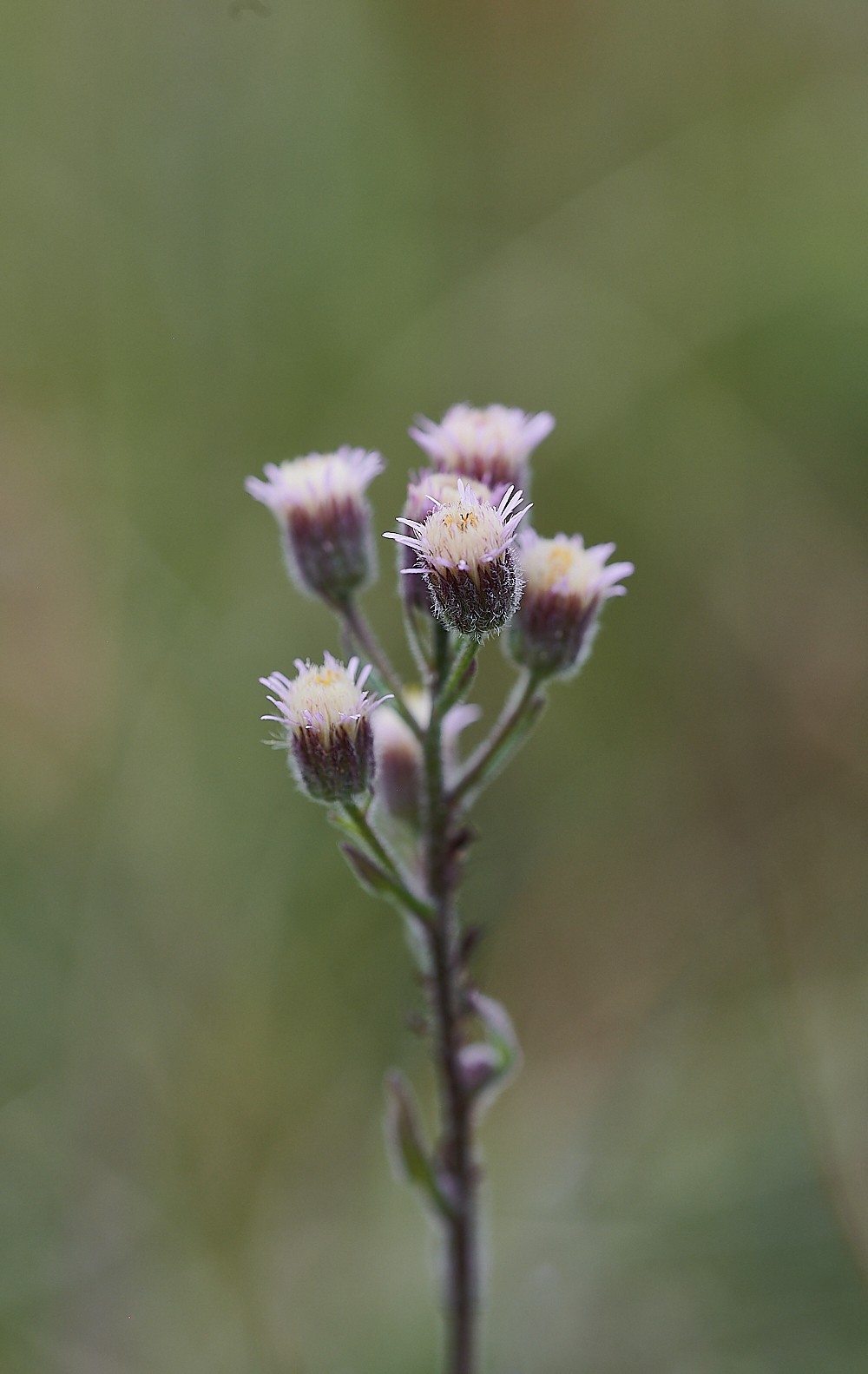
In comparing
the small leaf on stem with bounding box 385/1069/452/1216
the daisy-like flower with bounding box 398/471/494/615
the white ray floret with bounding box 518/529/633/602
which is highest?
the daisy-like flower with bounding box 398/471/494/615

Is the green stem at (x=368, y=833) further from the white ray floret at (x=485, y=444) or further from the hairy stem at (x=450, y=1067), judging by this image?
the white ray floret at (x=485, y=444)

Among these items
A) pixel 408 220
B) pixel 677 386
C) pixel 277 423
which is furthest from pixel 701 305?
pixel 277 423

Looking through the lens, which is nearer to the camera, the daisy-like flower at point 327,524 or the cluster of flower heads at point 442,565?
the cluster of flower heads at point 442,565

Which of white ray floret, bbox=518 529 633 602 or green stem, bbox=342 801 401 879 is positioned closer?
green stem, bbox=342 801 401 879

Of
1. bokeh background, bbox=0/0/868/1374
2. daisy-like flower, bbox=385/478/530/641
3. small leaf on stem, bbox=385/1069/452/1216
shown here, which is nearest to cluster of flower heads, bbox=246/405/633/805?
daisy-like flower, bbox=385/478/530/641

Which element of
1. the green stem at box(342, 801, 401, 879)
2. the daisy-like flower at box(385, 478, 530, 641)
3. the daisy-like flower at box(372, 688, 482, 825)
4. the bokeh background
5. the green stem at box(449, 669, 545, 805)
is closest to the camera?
the daisy-like flower at box(385, 478, 530, 641)

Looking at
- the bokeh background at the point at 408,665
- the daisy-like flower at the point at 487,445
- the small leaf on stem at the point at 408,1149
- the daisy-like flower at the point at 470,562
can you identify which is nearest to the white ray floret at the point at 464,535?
the daisy-like flower at the point at 470,562

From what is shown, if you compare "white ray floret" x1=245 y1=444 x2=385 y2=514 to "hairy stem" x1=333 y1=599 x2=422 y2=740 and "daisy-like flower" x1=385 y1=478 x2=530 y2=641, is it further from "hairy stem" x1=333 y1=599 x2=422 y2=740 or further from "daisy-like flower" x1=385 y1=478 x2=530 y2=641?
"daisy-like flower" x1=385 y1=478 x2=530 y2=641

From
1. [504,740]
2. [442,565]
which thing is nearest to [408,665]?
[504,740]

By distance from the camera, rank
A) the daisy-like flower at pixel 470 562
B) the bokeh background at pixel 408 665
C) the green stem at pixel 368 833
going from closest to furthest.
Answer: the daisy-like flower at pixel 470 562, the green stem at pixel 368 833, the bokeh background at pixel 408 665
